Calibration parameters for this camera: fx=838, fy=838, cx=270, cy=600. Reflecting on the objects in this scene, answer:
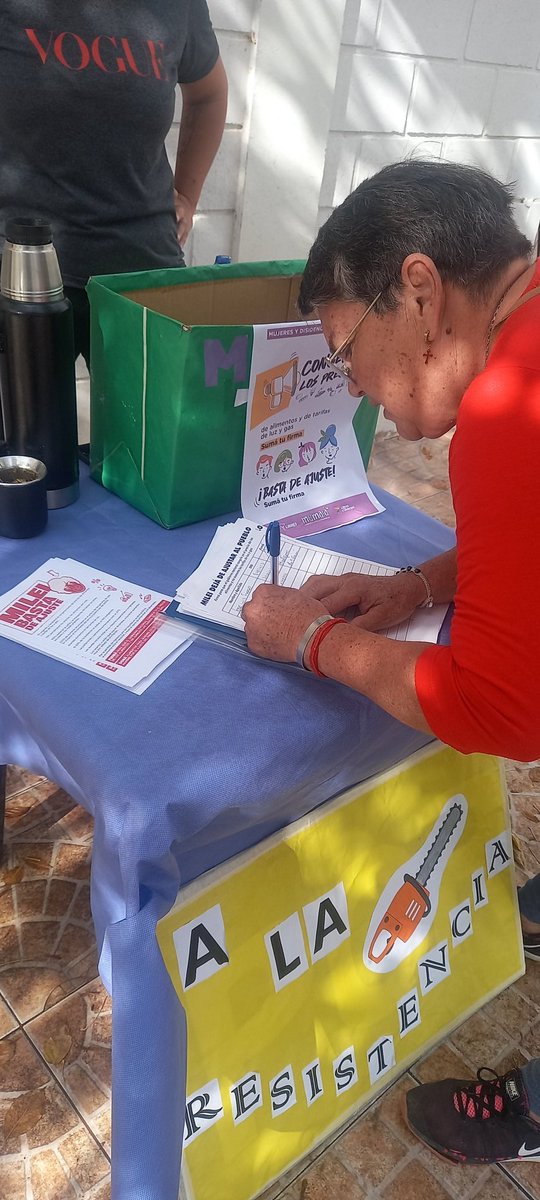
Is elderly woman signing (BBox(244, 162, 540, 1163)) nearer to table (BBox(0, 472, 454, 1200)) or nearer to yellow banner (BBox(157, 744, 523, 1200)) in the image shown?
table (BBox(0, 472, 454, 1200))

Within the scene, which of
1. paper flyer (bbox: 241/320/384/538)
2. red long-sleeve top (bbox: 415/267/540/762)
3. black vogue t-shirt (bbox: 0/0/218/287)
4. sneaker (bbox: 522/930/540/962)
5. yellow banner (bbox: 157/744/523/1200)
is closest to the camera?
red long-sleeve top (bbox: 415/267/540/762)

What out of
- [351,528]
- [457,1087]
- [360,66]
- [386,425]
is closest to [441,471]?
[386,425]

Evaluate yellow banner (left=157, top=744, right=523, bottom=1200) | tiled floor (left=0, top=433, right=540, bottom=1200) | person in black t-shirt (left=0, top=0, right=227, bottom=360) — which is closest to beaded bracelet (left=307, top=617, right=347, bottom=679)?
yellow banner (left=157, top=744, right=523, bottom=1200)

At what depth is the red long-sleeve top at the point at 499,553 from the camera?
76 centimetres

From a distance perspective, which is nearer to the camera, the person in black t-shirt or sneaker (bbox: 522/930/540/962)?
the person in black t-shirt

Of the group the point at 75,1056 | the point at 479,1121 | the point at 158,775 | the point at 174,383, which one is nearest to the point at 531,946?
the point at 479,1121

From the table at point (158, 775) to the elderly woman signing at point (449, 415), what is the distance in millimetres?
76

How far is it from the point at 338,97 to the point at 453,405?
2167 millimetres

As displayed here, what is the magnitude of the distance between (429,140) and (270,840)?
9.27ft

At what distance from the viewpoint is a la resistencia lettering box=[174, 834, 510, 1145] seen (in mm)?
1010

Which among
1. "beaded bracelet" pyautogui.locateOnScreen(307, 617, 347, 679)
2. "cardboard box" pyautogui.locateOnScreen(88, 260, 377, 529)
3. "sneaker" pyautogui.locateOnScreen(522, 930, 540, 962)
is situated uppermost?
"cardboard box" pyautogui.locateOnScreen(88, 260, 377, 529)

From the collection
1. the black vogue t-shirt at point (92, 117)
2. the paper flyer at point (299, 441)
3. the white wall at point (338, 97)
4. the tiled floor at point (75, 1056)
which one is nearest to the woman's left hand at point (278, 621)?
the paper flyer at point (299, 441)

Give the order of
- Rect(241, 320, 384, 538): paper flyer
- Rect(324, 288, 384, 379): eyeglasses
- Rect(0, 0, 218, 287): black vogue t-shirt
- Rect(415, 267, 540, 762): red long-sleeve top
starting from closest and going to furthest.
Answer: Rect(415, 267, 540, 762): red long-sleeve top
Rect(324, 288, 384, 379): eyeglasses
Rect(241, 320, 384, 538): paper flyer
Rect(0, 0, 218, 287): black vogue t-shirt

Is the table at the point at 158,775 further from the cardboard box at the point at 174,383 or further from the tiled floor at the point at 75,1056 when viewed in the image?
the tiled floor at the point at 75,1056
